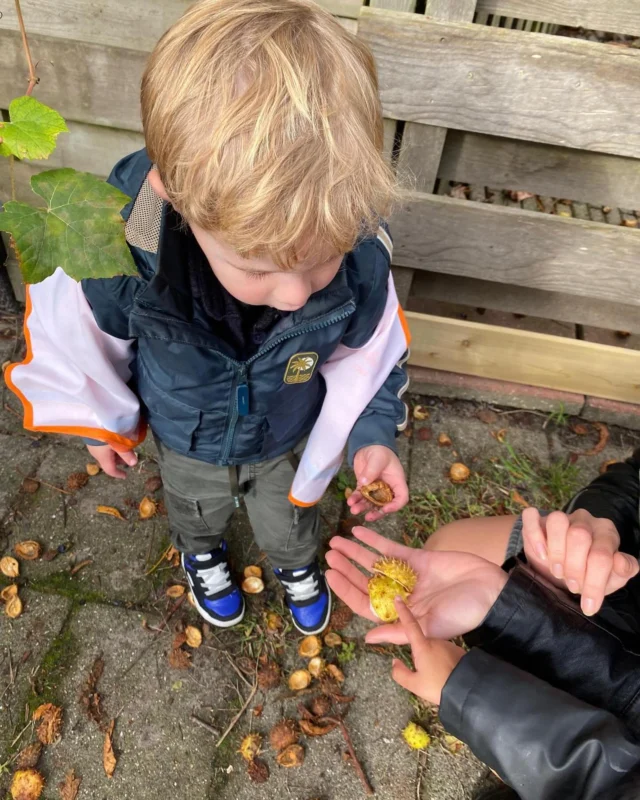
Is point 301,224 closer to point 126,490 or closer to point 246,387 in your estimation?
point 246,387

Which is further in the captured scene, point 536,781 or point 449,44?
point 449,44

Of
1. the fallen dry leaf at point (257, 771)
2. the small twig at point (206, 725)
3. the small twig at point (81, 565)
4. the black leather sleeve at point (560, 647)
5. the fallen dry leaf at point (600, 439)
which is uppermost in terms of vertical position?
the black leather sleeve at point (560, 647)

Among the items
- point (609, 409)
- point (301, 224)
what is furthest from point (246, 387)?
point (609, 409)

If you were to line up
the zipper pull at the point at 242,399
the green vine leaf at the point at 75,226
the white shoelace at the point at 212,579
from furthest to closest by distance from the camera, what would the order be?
A: the white shoelace at the point at 212,579 < the zipper pull at the point at 242,399 < the green vine leaf at the point at 75,226

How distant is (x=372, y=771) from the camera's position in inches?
73.7

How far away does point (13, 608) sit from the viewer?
2.07m

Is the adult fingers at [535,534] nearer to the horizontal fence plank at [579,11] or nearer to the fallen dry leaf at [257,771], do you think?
the fallen dry leaf at [257,771]

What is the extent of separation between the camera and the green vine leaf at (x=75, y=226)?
2.76 feet

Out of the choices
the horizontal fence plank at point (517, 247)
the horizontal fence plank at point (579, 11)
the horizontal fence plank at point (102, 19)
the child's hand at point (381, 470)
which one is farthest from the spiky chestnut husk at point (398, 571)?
the horizontal fence plank at point (102, 19)

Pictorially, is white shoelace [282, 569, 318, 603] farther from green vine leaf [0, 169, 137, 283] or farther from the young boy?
green vine leaf [0, 169, 137, 283]

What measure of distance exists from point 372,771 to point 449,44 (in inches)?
86.2

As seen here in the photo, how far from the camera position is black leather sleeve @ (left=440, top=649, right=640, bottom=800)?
1.17 m

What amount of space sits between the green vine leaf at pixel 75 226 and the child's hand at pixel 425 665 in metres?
0.95

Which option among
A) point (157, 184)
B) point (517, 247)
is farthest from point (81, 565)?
point (517, 247)
